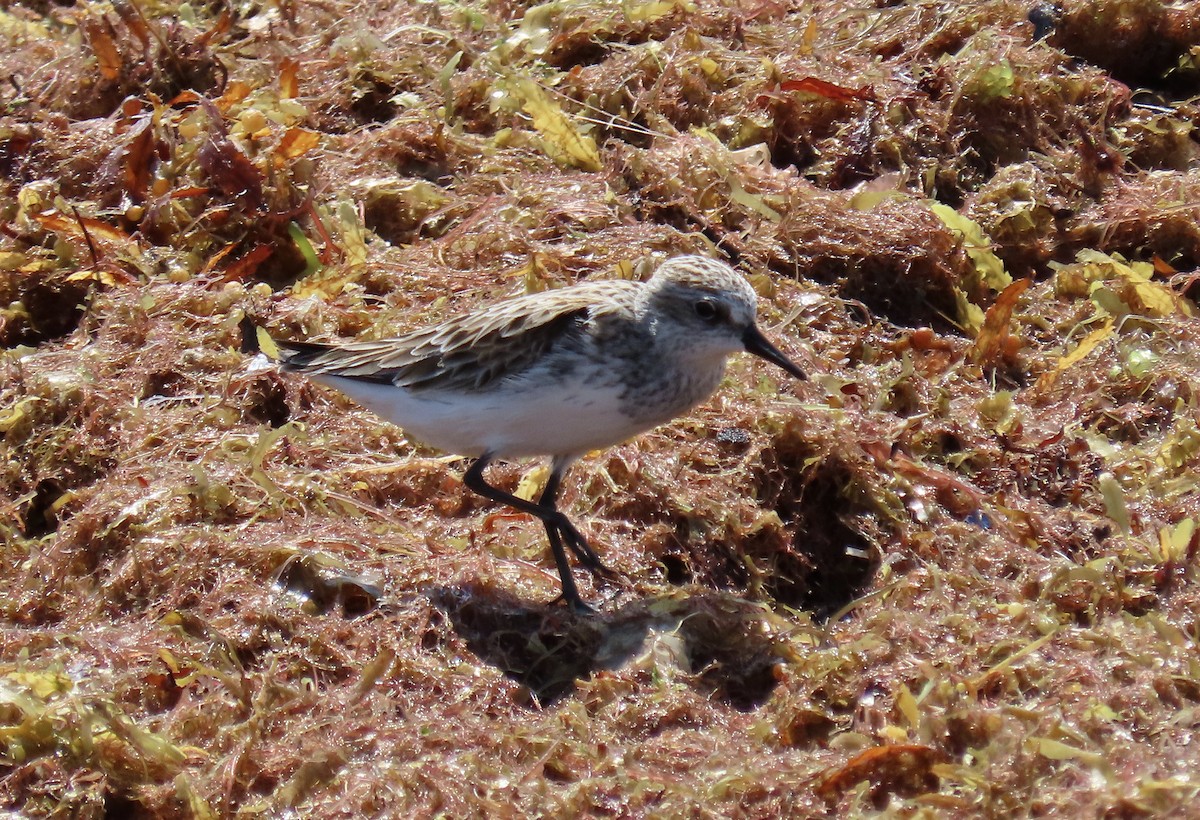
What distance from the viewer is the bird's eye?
5.25 m

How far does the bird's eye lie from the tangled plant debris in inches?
30.8

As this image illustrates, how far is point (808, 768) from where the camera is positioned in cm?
Result: 434

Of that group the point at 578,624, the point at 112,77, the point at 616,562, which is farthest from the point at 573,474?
the point at 112,77

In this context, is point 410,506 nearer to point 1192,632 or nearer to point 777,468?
point 777,468

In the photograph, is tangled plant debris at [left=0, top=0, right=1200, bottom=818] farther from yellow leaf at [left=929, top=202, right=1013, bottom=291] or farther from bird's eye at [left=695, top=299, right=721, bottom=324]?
bird's eye at [left=695, top=299, right=721, bottom=324]

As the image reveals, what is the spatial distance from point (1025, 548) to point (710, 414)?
1418 mm

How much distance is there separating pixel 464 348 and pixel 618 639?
1.31 meters

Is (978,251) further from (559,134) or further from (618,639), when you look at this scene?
(618,639)

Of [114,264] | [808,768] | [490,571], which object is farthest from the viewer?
[114,264]

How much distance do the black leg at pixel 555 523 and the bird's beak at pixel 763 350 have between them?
0.90 metres

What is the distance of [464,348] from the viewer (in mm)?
5508

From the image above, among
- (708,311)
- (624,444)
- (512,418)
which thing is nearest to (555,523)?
(512,418)

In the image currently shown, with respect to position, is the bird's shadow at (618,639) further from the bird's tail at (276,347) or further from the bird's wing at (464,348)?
the bird's tail at (276,347)

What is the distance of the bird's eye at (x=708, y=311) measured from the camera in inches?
207
